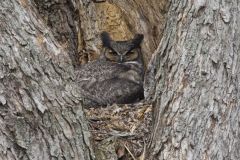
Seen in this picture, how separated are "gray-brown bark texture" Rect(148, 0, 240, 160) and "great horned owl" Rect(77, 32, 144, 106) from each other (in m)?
1.76

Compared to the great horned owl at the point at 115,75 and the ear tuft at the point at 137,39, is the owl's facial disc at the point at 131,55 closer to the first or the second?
the great horned owl at the point at 115,75

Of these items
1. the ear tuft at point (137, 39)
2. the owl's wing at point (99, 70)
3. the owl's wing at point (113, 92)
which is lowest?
the owl's wing at point (113, 92)

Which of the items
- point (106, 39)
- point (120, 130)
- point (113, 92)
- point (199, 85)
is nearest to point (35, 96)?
point (199, 85)

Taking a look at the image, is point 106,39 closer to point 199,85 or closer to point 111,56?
point 111,56

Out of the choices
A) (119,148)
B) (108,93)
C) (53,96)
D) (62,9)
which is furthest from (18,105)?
(62,9)

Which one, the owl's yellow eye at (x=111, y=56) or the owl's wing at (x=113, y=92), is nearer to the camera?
the owl's wing at (x=113, y=92)

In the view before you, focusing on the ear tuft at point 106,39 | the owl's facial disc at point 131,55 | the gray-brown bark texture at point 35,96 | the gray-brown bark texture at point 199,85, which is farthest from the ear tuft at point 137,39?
the gray-brown bark texture at point 35,96

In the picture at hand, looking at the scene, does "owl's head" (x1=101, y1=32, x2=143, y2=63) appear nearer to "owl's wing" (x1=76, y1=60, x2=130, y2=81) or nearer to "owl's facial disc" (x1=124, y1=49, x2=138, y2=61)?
"owl's facial disc" (x1=124, y1=49, x2=138, y2=61)

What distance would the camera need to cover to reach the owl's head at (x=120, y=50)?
625 centimetres

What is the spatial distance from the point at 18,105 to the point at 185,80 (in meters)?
1.06

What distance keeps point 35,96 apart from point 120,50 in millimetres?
3235

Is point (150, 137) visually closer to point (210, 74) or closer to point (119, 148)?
point (119, 148)

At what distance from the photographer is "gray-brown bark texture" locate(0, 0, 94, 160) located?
3.09m

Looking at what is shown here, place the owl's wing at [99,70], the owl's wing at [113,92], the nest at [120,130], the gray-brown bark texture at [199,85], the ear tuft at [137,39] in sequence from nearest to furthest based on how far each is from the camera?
the gray-brown bark texture at [199,85], the nest at [120,130], the owl's wing at [113,92], the owl's wing at [99,70], the ear tuft at [137,39]
